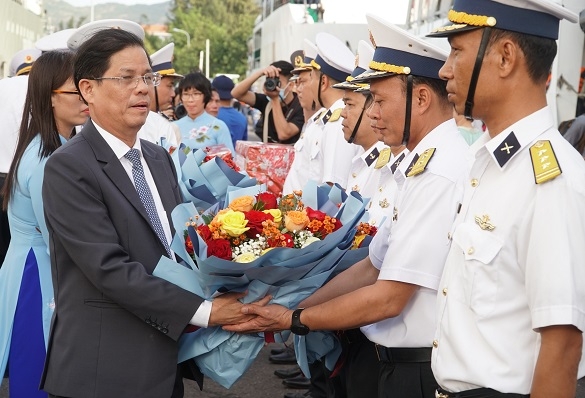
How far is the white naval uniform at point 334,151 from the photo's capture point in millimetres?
5418

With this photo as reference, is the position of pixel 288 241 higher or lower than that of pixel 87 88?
lower

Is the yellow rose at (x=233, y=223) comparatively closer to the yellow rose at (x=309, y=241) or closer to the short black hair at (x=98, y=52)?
the yellow rose at (x=309, y=241)

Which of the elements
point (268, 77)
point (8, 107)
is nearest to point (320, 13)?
point (268, 77)

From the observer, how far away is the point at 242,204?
3182mm

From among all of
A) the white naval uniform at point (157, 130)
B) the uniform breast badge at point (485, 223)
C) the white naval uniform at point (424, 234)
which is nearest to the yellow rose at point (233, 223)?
the white naval uniform at point (424, 234)

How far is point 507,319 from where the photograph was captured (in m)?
2.19

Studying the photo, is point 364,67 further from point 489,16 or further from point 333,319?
point 489,16

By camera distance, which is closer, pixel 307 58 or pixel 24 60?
pixel 307 58

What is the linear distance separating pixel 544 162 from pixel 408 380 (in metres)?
1.13

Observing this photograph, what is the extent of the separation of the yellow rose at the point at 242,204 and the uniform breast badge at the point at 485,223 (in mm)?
1127

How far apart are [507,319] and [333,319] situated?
0.91 m

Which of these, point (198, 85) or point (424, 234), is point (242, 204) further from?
point (198, 85)

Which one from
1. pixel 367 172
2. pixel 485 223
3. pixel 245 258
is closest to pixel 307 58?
pixel 367 172

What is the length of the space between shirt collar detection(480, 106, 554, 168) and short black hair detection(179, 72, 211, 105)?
6237mm
